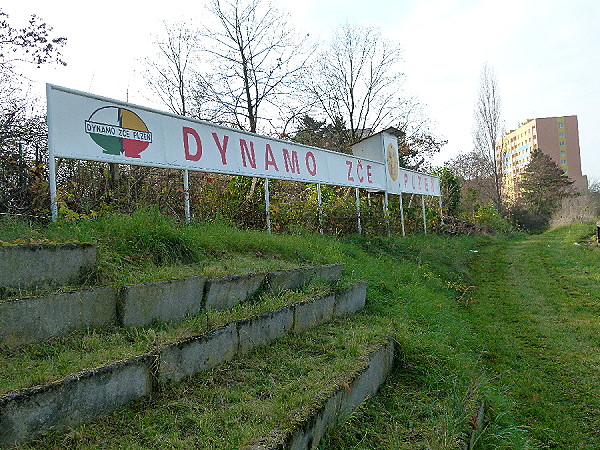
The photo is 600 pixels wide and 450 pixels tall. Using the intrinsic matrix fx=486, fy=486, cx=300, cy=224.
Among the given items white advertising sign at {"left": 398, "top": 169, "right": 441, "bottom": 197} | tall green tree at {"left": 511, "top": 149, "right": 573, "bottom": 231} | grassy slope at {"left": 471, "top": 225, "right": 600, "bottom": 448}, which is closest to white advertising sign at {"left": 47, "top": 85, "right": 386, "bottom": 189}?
grassy slope at {"left": 471, "top": 225, "right": 600, "bottom": 448}

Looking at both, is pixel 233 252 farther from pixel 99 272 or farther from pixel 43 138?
pixel 43 138

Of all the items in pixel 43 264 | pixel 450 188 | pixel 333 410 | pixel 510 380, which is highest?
pixel 450 188

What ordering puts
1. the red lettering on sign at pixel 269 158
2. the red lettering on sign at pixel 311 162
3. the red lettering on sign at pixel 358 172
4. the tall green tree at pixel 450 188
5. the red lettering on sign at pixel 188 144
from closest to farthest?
1. the red lettering on sign at pixel 188 144
2. the red lettering on sign at pixel 269 158
3. the red lettering on sign at pixel 311 162
4. the red lettering on sign at pixel 358 172
5. the tall green tree at pixel 450 188

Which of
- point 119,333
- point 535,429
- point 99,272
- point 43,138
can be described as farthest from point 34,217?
point 535,429

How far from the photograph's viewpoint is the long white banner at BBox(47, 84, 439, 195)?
5.10 meters

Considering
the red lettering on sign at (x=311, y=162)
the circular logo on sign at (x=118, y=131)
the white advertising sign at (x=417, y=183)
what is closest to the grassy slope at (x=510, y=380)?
the red lettering on sign at (x=311, y=162)

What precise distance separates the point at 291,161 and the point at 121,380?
676 cm

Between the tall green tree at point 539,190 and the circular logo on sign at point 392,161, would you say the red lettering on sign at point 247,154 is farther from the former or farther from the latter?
the tall green tree at point 539,190

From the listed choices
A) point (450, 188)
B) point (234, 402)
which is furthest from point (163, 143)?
point (450, 188)

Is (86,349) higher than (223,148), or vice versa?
(223,148)

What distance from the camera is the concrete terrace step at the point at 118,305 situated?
8.64 ft

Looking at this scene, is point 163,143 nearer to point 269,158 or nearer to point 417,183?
point 269,158

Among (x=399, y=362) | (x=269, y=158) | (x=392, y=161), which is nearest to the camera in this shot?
(x=399, y=362)

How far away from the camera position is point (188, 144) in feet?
22.0
